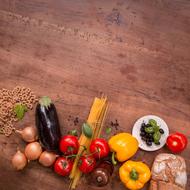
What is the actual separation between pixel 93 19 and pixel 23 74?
48cm

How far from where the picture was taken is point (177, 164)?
211 centimetres

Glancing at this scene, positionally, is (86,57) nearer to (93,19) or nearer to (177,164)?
(93,19)

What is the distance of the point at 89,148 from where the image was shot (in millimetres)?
2184

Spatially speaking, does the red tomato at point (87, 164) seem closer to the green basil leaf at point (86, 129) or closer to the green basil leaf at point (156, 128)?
the green basil leaf at point (86, 129)

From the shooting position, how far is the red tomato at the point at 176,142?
2.12 metres

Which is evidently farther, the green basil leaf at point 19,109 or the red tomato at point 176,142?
the green basil leaf at point 19,109

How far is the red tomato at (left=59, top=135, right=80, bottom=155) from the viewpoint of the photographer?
6.97 ft

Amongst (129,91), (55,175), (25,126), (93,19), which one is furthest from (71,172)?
(93,19)

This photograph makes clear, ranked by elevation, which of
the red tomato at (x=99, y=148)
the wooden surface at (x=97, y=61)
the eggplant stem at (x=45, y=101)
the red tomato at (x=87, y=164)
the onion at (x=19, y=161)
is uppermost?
the wooden surface at (x=97, y=61)

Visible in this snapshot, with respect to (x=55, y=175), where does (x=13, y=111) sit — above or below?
above

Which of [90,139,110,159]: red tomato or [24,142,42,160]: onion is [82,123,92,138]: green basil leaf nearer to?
[90,139,110,159]: red tomato

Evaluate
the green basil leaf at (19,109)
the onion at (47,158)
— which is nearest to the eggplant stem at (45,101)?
the green basil leaf at (19,109)

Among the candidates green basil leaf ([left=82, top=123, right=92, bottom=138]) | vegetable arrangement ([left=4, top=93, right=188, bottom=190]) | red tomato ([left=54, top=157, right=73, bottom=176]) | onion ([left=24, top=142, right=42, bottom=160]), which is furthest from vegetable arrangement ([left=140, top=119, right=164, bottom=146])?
onion ([left=24, top=142, right=42, bottom=160])

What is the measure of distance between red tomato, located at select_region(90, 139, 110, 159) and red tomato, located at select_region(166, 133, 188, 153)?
32 centimetres
